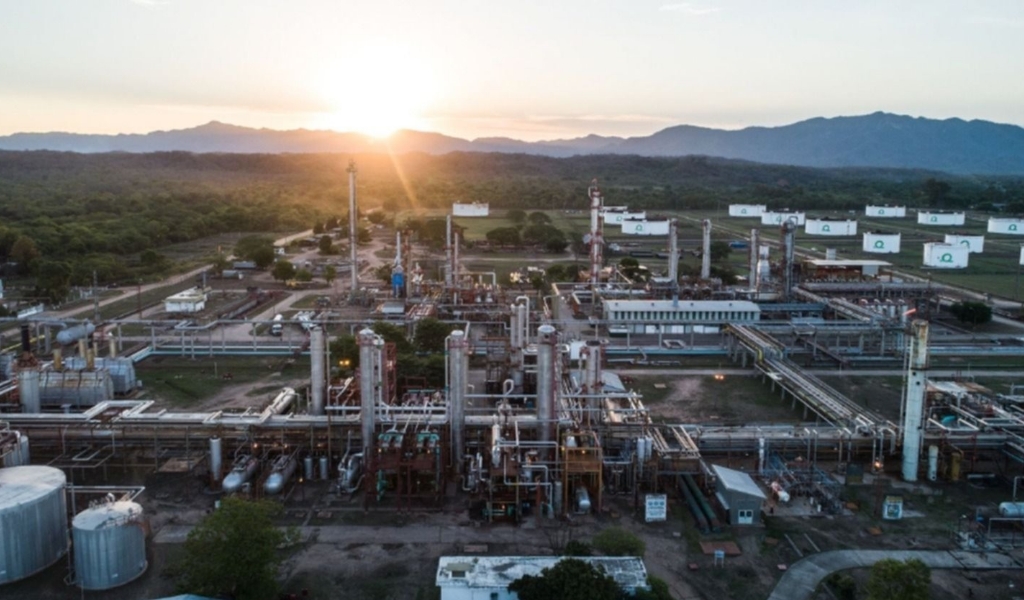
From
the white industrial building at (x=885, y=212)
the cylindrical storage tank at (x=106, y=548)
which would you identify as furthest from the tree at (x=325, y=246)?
the white industrial building at (x=885, y=212)

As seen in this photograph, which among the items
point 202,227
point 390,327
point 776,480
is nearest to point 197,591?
point 776,480

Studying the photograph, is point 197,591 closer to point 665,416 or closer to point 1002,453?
point 665,416

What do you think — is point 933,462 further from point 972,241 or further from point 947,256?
point 972,241

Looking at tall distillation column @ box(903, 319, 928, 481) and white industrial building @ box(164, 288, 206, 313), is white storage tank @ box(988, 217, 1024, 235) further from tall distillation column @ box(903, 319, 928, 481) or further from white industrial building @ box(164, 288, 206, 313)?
white industrial building @ box(164, 288, 206, 313)

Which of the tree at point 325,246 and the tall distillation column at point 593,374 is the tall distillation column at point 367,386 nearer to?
the tall distillation column at point 593,374

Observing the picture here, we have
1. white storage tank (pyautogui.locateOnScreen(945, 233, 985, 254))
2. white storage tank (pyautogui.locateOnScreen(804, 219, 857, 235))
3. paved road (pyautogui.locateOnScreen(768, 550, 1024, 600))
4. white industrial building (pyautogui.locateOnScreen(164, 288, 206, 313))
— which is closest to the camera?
paved road (pyautogui.locateOnScreen(768, 550, 1024, 600))

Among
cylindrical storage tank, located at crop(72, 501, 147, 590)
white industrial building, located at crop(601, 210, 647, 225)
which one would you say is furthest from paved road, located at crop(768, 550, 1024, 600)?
white industrial building, located at crop(601, 210, 647, 225)

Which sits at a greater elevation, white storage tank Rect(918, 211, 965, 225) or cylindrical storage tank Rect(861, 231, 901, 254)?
white storage tank Rect(918, 211, 965, 225)
